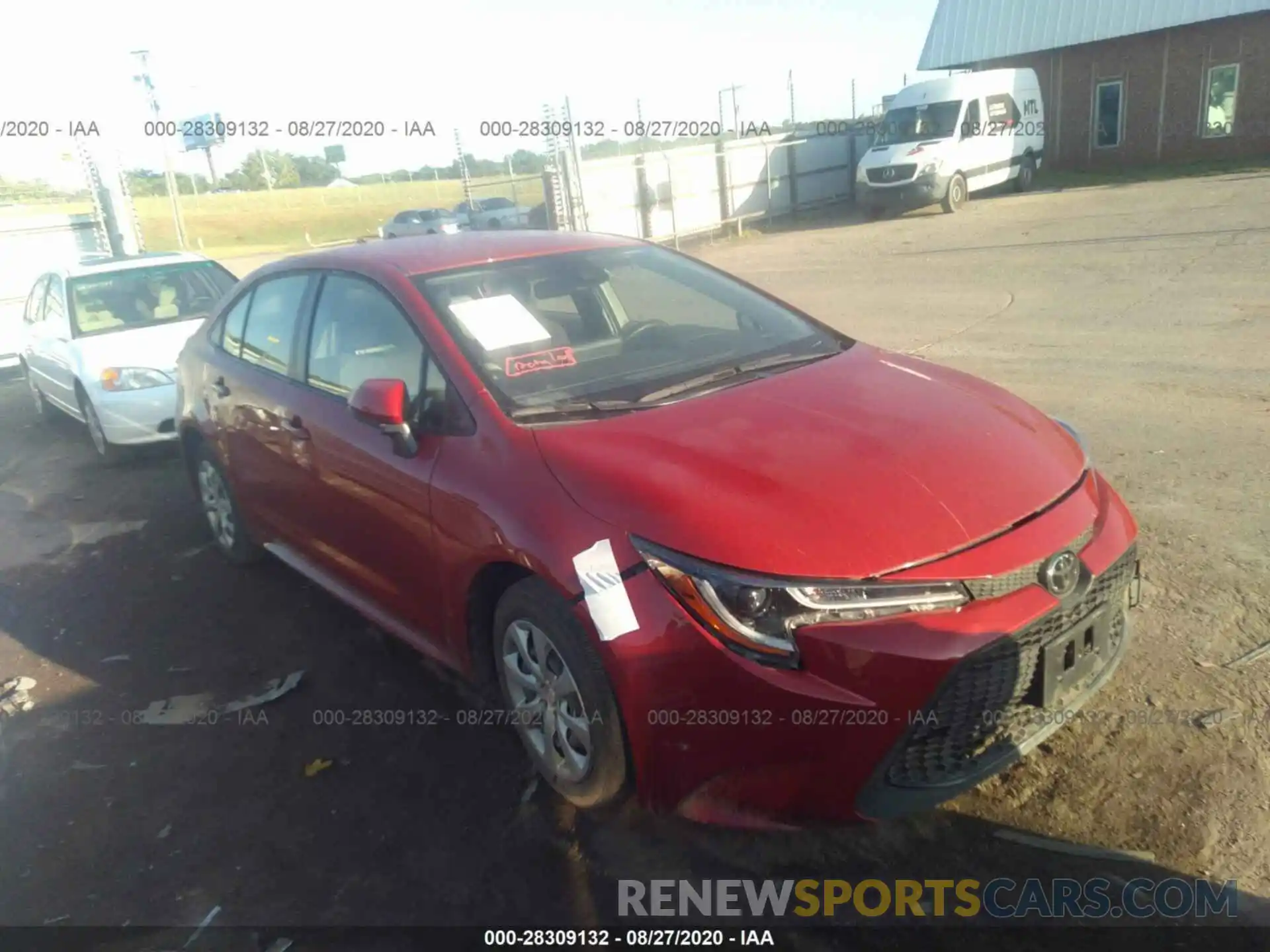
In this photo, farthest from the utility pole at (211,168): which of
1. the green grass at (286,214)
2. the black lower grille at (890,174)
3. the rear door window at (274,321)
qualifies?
the rear door window at (274,321)

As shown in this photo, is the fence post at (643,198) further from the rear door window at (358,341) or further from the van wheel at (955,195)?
the rear door window at (358,341)

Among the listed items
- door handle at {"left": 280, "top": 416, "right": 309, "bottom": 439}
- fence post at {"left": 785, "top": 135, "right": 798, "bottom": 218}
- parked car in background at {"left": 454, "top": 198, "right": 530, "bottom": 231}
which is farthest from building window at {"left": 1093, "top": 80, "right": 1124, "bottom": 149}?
door handle at {"left": 280, "top": 416, "right": 309, "bottom": 439}

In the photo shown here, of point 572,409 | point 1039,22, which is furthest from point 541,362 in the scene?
point 1039,22

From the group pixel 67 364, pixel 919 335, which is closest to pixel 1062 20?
pixel 919 335

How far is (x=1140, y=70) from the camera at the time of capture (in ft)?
83.0

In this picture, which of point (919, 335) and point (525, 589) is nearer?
point (525, 589)

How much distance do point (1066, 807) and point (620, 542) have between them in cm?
153

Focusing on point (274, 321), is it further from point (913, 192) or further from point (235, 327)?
point (913, 192)

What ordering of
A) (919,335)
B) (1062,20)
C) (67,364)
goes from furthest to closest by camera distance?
(1062,20) → (919,335) → (67,364)

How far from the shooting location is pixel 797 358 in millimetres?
3617

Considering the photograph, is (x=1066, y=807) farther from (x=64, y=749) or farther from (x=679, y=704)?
(x=64, y=749)

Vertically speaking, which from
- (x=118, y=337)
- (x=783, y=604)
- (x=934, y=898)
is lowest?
(x=934, y=898)

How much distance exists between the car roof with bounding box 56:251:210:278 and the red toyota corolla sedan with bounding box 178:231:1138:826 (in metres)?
5.46

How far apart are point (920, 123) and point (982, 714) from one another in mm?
20249
